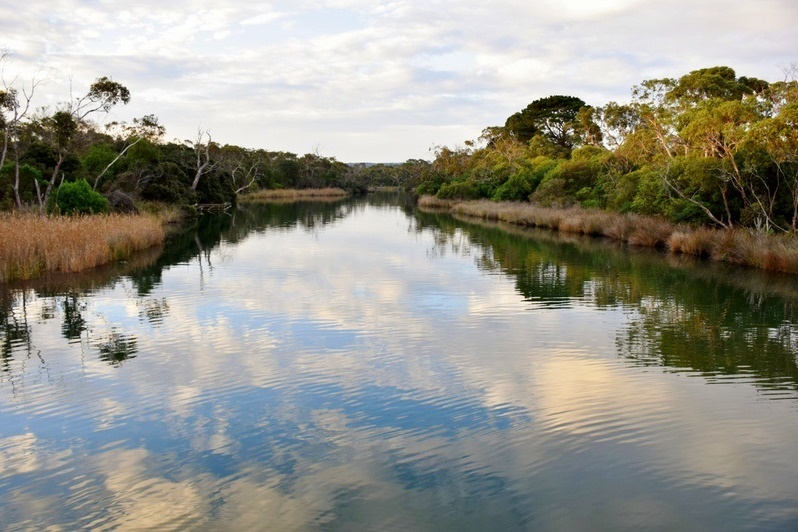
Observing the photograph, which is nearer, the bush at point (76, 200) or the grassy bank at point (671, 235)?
the grassy bank at point (671, 235)

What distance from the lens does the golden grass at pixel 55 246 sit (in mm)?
16938

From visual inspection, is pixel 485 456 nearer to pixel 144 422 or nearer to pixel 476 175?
pixel 144 422

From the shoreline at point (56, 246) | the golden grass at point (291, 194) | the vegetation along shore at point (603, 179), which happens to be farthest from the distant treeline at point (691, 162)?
the golden grass at point (291, 194)

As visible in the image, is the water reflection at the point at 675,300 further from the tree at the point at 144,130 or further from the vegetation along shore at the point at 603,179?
the tree at the point at 144,130

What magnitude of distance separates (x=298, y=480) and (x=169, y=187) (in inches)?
1687

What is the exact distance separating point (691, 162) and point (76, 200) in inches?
924

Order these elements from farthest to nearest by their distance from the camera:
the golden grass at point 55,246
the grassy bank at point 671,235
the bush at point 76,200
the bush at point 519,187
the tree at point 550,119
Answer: the tree at point 550,119 < the bush at point 519,187 < the bush at point 76,200 < the grassy bank at point 671,235 < the golden grass at point 55,246

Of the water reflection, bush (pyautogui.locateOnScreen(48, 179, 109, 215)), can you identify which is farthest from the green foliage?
bush (pyautogui.locateOnScreen(48, 179, 109, 215))

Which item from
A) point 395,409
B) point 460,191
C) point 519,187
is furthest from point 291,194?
point 395,409

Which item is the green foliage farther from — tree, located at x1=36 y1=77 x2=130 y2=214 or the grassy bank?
tree, located at x1=36 y1=77 x2=130 y2=214

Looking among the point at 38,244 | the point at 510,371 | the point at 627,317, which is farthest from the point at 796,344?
the point at 38,244

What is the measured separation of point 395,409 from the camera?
7961mm

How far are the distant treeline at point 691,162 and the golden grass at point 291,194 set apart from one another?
31.6 meters

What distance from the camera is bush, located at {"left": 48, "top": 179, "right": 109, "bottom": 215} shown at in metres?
26.4
